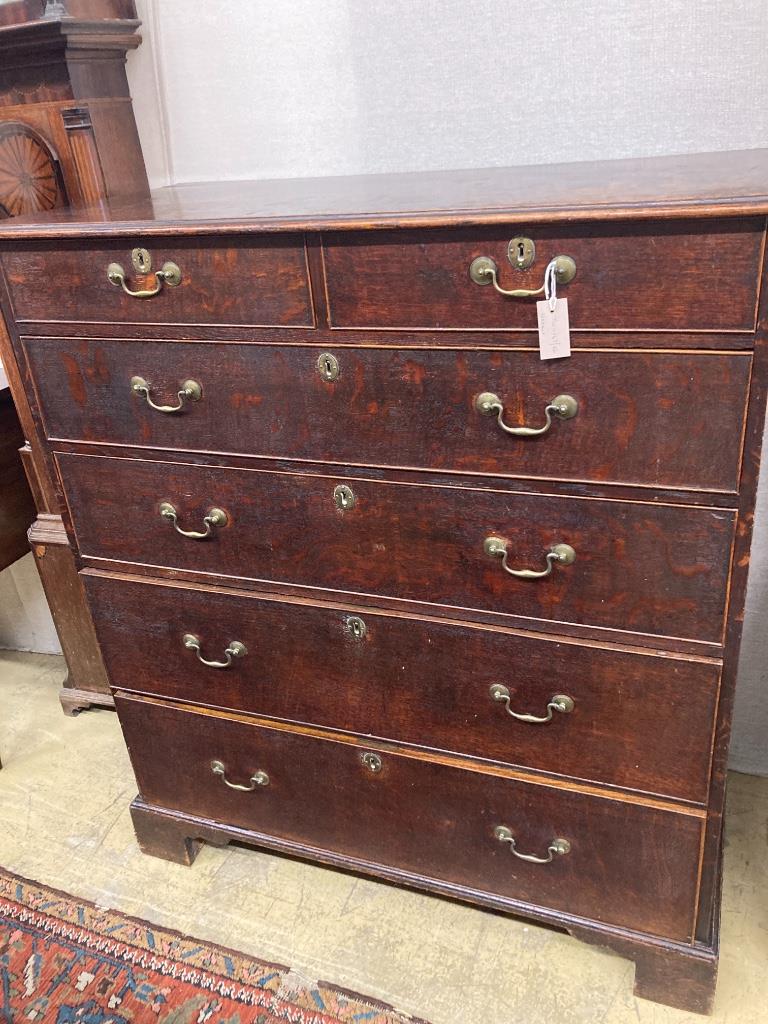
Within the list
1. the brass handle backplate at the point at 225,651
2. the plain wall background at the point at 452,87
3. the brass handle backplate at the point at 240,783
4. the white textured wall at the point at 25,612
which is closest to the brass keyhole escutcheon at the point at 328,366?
the brass handle backplate at the point at 225,651

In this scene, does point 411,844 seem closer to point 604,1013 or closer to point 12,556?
point 604,1013

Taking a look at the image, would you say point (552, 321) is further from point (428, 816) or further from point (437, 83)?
point (428, 816)

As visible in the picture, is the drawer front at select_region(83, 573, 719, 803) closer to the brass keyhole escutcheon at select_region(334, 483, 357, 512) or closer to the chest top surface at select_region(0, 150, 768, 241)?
the brass keyhole escutcheon at select_region(334, 483, 357, 512)

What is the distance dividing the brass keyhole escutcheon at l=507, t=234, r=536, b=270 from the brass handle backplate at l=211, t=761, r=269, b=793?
1.00m

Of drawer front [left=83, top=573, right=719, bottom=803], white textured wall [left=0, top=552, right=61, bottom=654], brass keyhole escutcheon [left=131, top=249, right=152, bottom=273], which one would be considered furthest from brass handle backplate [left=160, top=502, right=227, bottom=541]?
white textured wall [left=0, top=552, right=61, bottom=654]

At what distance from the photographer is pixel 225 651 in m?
1.45

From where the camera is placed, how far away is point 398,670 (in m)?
1.34

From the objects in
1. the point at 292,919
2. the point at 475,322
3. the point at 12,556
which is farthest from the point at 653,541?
the point at 12,556

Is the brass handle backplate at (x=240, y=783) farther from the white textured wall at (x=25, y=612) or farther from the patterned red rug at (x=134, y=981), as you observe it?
the white textured wall at (x=25, y=612)

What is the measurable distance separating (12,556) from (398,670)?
1122mm

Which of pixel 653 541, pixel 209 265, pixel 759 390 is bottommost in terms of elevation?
pixel 653 541

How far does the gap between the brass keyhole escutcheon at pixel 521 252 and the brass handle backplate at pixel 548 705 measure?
1.99 feet

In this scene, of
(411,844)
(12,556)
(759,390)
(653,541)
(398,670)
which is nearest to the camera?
(759,390)

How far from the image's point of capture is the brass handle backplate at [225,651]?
144 centimetres
